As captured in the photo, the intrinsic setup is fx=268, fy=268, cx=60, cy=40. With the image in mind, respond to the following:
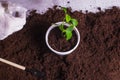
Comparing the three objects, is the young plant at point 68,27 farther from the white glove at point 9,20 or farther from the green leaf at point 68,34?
the white glove at point 9,20

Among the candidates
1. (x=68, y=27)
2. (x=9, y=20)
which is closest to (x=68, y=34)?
(x=68, y=27)

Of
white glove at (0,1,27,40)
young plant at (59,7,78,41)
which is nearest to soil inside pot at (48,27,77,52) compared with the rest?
young plant at (59,7,78,41)

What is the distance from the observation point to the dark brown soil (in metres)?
1.42

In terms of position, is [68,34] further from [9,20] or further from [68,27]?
[9,20]

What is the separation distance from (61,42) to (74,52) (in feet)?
0.29

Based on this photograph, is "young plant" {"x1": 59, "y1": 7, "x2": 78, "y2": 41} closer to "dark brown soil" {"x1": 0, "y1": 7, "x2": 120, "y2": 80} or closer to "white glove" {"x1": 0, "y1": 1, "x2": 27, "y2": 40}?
"dark brown soil" {"x1": 0, "y1": 7, "x2": 120, "y2": 80}

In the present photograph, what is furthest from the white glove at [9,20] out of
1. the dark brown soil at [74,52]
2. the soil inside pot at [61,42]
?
the soil inside pot at [61,42]

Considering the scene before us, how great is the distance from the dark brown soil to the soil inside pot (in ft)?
0.13

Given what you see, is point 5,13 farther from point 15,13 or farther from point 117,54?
point 117,54

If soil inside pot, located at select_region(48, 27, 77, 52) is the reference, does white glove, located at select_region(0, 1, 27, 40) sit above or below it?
above

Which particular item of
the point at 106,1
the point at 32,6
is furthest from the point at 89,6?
the point at 32,6

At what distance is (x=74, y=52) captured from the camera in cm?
147

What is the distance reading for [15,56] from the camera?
4.81 feet

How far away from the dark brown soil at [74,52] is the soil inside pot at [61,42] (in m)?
0.04
